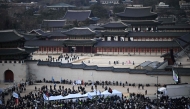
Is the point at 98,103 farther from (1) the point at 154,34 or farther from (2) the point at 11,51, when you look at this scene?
(1) the point at 154,34

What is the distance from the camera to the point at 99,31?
71.1 m

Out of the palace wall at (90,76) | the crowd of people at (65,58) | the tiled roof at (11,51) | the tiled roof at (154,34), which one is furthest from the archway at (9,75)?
the tiled roof at (154,34)

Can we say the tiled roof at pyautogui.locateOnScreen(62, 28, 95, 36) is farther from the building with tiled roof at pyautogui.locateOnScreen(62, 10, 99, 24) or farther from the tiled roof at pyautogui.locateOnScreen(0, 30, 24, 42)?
the building with tiled roof at pyautogui.locateOnScreen(62, 10, 99, 24)

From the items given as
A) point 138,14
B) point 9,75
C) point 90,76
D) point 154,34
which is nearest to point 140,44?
point 154,34

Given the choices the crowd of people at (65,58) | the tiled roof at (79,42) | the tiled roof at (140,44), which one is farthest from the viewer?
the tiled roof at (79,42)

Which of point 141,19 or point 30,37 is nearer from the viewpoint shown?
point 30,37

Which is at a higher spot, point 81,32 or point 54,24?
point 81,32

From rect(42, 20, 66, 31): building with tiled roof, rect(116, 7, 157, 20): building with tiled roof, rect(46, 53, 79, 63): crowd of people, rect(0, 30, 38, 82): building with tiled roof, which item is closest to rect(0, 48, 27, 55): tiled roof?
rect(0, 30, 38, 82): building with tiled roof

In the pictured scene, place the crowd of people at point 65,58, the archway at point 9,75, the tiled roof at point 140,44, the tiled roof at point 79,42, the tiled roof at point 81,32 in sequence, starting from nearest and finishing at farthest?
the archway at point 9,75, the crowd of people at point 65,58, the tiled roof at point 140,44, the tiled roof at point 79,42, the tiled roof at point 81,32

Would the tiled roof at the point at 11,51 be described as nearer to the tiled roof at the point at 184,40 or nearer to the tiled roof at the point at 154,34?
the tiled roof at the point at 184,40

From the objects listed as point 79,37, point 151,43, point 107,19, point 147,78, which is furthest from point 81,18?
point 147,78

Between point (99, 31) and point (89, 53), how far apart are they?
1211cm

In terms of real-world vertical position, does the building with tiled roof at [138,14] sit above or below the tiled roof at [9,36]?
below

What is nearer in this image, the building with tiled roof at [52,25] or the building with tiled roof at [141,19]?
the building with tiled roof at [141,19]
